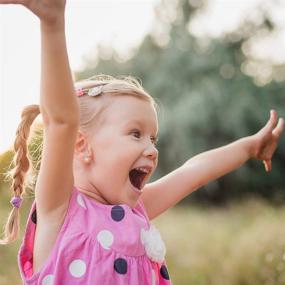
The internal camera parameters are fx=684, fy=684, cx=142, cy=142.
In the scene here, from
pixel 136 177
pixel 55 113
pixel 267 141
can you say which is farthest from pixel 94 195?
pixel 267 141

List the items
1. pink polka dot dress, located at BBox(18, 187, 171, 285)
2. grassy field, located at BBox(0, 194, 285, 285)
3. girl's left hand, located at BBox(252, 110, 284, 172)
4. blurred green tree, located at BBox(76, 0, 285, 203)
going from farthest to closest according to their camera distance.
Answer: blurred green tree, located at BBox(76, 0, 285, 203) → grassy field, located at BBox(0, 194, 285, 285) → girl's left hand, located at BBox(252, 110, 284, 172) → pink polka dot dress, located at BBox(18, 187, 171, 285)

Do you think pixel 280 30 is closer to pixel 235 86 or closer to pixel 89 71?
pixel 235 86

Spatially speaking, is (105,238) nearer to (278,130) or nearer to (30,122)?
(30,122)

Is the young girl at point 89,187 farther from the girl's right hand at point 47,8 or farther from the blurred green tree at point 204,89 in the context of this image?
the blurred green tree at point 204,89

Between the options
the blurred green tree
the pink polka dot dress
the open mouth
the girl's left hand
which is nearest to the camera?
the pink polka dot dress

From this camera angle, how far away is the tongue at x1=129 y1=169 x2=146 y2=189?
2.30 metres

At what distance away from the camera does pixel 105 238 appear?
2109 mm

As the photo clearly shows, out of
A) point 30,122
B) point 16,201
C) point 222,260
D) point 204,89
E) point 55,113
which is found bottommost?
point 204,89

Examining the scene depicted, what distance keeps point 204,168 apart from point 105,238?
2.52ft

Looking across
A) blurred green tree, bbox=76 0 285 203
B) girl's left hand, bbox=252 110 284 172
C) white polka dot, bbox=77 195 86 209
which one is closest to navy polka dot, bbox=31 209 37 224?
white polka dot, bbox=77 195 86 209

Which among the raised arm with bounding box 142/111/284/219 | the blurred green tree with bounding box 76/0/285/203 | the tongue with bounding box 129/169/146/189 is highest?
the tongue with bounding box 129/169/146/189

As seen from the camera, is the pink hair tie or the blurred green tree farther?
the blurred green tree

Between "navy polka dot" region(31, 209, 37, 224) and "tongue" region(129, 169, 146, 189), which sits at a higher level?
"tongue" region(129, 169, 146, 189)

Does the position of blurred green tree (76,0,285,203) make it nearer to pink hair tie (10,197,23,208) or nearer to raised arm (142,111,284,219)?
raised arm (142,111,284,219)
